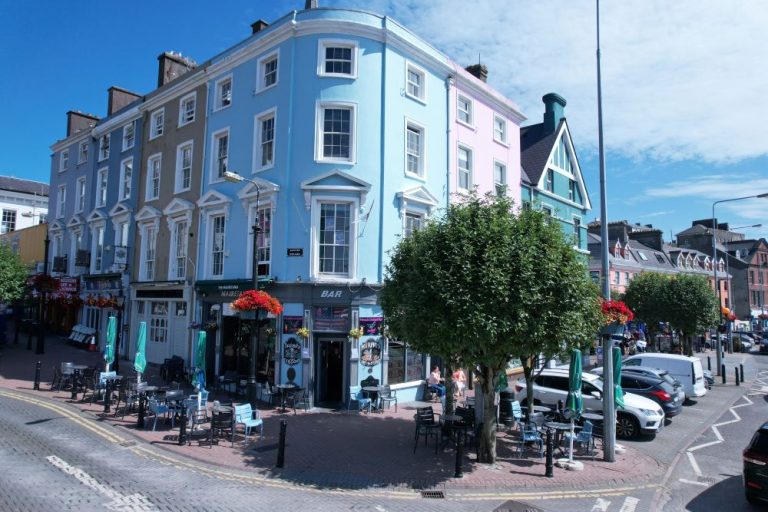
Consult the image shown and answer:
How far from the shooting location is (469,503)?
30.0ft

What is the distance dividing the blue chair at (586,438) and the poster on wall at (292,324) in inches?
367

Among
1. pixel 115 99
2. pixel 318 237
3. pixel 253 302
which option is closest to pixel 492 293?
pixel 253 302

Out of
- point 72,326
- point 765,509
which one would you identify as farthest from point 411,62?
point 72,326

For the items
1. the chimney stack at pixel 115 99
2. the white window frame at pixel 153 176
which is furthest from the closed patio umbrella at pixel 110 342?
the chimney stack at pixel 115 99

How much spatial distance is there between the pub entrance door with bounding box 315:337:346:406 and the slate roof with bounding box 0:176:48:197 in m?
48.9

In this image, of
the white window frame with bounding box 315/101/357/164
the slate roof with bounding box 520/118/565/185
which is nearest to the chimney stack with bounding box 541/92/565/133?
the slate roof with bounding box 520/118/565/185

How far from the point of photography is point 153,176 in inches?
995

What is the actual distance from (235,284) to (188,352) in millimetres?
5038

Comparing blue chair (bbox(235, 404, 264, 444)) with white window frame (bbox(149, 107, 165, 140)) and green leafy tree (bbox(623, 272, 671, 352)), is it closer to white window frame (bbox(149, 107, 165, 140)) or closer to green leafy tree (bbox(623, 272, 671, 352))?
white window frame (bbox(149, 107, 165, 140))

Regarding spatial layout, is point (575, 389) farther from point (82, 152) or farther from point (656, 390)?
point (82, 152)

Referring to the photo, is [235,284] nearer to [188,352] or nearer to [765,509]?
[188,352]

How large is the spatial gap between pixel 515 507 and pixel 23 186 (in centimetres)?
6050

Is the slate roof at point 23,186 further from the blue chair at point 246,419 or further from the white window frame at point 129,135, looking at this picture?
the blue chair at point 246,419

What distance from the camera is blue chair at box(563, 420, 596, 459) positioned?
40.0ft
